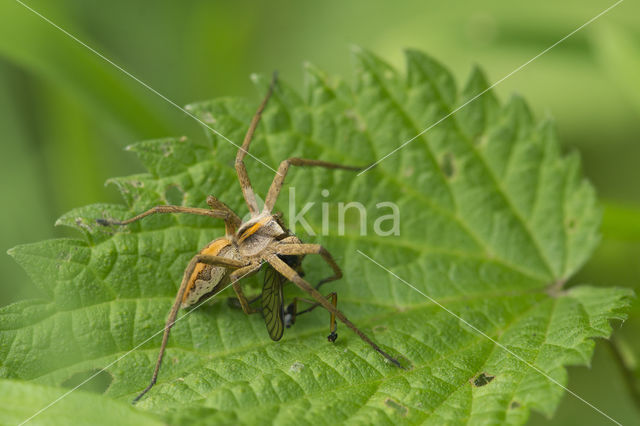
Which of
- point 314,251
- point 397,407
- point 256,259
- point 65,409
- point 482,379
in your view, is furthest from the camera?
point 256,259

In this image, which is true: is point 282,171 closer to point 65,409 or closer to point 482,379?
point 482,379

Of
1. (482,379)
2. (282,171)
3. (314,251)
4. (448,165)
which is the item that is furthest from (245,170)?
(482,379)

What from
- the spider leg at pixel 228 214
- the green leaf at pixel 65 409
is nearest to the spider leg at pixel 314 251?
the spider leg at pixel 228 214

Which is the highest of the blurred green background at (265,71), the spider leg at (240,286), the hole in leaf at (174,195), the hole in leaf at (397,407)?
the blurred green background at (265,71)

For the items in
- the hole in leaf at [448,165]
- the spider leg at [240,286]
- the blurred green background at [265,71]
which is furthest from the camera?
the blurred green background at [265,71]

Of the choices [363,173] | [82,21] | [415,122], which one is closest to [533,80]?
[415,122]

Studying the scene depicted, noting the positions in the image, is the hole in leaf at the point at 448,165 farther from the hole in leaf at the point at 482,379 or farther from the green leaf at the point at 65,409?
the green leaf at the point at 65,409
